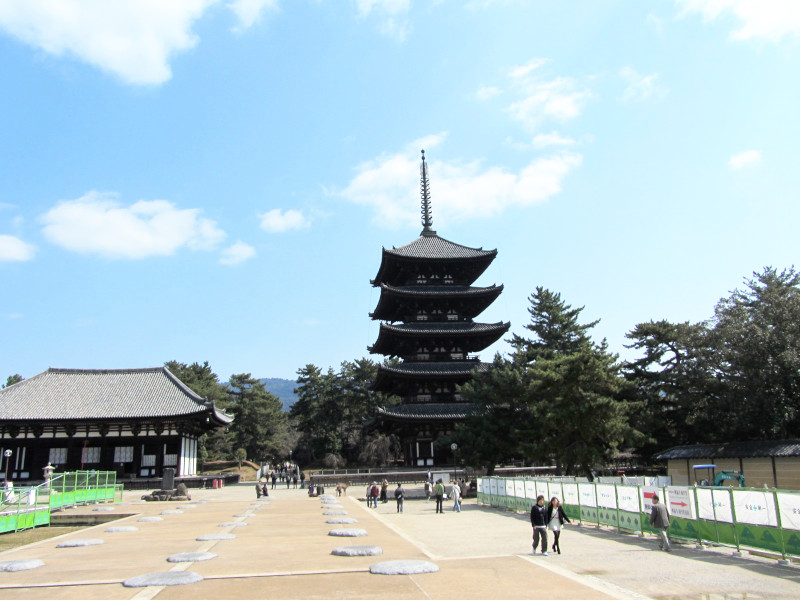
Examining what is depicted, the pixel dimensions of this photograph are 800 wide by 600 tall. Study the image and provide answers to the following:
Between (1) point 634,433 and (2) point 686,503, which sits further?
(1) point 634,433

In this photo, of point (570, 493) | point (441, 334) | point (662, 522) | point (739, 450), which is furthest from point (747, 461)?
point (662, 522)

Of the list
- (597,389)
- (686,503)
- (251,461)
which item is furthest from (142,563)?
(251,461)

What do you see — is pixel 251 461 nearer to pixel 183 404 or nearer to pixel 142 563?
pixel 183 404

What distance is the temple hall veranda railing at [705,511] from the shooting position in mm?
12000

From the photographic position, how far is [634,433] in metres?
33.7

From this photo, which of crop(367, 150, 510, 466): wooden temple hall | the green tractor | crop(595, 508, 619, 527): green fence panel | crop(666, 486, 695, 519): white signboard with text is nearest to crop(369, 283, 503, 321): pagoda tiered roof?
crop(367, 150, 510, 466): wooden temple hall

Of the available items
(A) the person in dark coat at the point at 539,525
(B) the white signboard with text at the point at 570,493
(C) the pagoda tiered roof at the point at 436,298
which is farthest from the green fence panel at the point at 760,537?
(C) the pagoda tiered roof at the point at 436,298

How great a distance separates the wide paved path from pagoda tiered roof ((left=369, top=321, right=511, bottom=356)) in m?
28.0

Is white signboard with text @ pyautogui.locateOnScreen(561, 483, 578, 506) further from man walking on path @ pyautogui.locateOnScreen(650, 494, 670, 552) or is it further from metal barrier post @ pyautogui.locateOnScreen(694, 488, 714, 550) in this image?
man walking on path @ pyautogui.locateOnScreen(650, 494, 670, 552)

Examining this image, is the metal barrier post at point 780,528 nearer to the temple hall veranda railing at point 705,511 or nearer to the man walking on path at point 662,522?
the temple hall veranda railing at point 705,511

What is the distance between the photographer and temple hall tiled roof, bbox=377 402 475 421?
43406 mm

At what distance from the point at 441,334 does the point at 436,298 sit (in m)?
3.49

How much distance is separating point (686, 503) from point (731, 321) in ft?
87.2

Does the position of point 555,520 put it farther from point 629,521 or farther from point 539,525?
point 629,521
